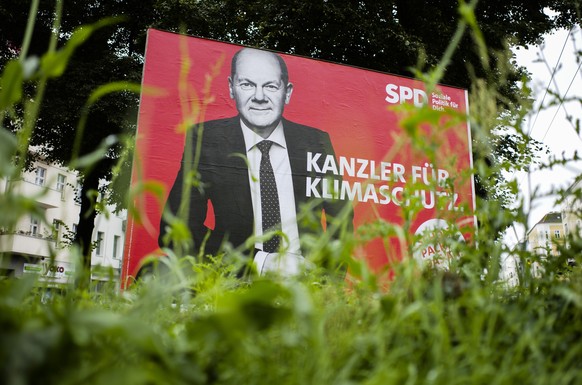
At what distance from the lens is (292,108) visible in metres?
4.18

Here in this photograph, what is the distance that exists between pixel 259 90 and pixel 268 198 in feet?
3.02

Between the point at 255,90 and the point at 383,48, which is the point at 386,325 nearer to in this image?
the point at 255,90

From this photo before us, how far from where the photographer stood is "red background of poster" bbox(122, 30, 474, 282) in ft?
11.8

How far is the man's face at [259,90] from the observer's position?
160 inches

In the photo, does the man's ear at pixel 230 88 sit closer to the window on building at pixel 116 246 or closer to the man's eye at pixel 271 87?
the man's eye at pixel 271 87

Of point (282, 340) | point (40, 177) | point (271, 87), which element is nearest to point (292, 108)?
point (271, 87)

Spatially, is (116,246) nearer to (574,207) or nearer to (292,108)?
(292,108)

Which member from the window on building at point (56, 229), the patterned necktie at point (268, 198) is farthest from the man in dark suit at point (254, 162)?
the window on building at point (56, 229)

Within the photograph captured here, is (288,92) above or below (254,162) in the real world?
above

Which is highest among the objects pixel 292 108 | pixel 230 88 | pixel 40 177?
pixel 40 177

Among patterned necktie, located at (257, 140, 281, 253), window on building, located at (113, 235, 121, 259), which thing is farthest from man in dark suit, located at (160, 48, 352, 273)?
window on building, located at (113, 235, 121, 259)

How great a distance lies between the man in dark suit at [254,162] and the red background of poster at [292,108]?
0.09 metres

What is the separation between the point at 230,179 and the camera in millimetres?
3846

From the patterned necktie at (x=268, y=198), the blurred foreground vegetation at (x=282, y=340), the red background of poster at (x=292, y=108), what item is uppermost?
the red background of poster at (x=292, y=108)
